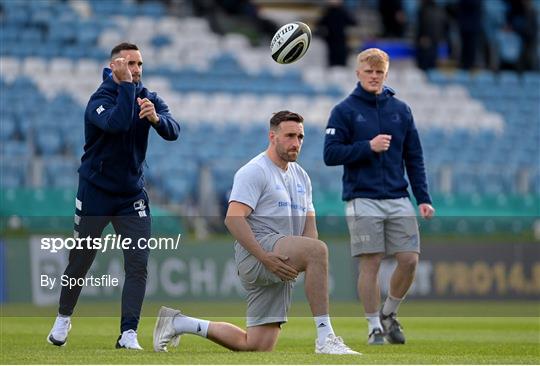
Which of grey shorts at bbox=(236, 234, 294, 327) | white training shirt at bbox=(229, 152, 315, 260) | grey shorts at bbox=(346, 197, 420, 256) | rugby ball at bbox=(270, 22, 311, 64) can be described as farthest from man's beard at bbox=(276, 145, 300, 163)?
rugby ball at bbox=(270, 22, 311, 64)

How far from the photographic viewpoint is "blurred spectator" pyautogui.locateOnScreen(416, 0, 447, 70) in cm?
3038

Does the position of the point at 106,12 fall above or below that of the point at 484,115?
above

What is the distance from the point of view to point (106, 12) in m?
28.3

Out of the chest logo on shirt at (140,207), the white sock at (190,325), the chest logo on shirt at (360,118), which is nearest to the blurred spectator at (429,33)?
the chest logo on shirt at (360,118)

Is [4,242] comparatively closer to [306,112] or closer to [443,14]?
[306,112]

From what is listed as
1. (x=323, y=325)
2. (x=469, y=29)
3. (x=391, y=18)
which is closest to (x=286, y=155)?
(x=323, y=325)

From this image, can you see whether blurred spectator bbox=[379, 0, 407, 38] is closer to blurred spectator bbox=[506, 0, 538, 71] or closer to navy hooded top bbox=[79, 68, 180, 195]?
blurred spectator bbox=[506, 0, 538, 71]

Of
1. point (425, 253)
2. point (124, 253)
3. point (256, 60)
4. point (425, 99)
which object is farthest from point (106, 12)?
point (124, 253)

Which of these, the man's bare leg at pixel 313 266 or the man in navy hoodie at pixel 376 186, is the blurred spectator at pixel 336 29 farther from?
the man's bare leg at pixel 313 266

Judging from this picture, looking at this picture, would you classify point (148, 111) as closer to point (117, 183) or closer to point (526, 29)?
point (117, 183)

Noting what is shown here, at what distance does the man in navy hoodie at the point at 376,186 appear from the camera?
11703 mm

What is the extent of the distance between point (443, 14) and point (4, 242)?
1553 cm

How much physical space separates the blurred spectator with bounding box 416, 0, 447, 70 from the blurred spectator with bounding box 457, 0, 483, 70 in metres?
0.47

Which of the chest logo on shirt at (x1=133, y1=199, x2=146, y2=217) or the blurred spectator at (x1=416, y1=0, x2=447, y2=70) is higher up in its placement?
the blurred spectator at (x1=416, y1=0, x2=447, y2=70)
